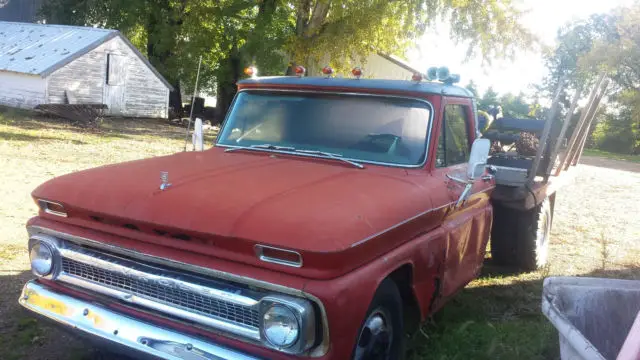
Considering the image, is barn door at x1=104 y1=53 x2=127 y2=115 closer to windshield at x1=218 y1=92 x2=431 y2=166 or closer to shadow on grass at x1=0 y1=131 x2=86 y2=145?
shadow on grass at x1=0 y1=131 x2=86 y2=145

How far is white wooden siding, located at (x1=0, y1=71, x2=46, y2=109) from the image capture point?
66.4 feet

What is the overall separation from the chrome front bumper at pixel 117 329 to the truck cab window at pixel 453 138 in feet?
7.04

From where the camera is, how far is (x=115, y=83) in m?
23.0

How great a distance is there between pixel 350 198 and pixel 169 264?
0.99 m

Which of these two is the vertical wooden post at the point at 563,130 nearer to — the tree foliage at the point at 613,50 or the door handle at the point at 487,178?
the tree foliage at the point at 613,50

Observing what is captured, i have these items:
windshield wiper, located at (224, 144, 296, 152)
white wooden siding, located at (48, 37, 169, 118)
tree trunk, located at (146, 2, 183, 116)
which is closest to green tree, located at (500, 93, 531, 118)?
tree trunk, located at (146, 2, 183, 116)

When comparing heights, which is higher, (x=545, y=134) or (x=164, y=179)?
(x=545, y=134)

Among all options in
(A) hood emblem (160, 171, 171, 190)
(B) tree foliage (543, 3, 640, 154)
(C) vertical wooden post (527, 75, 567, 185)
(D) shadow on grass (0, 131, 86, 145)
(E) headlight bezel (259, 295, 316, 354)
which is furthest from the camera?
(D) shadow on grass (0, 131, 86, 145)

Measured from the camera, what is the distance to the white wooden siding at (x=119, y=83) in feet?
68.8

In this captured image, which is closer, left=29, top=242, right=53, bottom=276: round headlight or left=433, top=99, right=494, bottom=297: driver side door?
left=29, top=242, right=53, bottom=276: round headlight

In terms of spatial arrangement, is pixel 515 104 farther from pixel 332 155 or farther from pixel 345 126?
pixel 332 155

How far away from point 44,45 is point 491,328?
2161 centimetres

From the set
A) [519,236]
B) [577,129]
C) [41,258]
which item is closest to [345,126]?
[41,258]

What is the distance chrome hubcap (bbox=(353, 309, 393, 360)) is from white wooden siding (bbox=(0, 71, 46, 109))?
1972 cm
